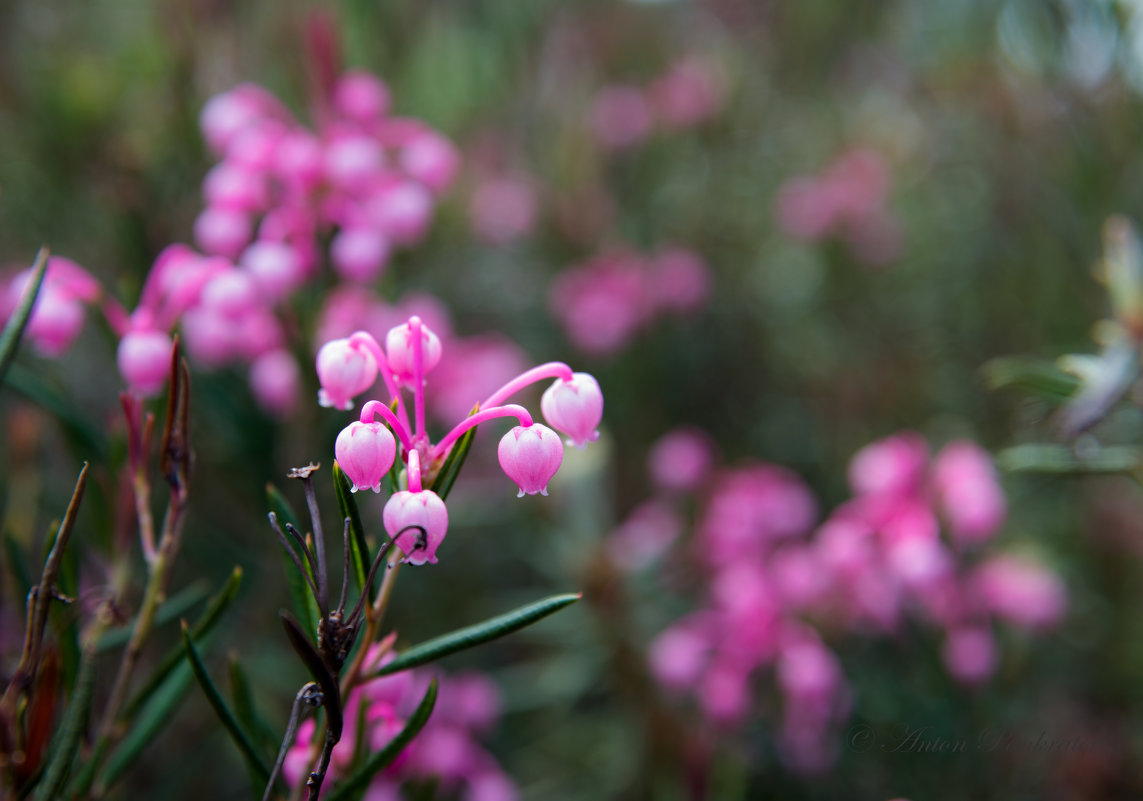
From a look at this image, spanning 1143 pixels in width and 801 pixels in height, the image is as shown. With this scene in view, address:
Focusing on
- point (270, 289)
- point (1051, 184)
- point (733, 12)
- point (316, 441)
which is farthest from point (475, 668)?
point (733, 12)

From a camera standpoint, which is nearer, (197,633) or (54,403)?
(197,633)

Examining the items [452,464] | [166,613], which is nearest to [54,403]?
[166,613]

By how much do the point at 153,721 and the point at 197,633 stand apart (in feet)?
0.41

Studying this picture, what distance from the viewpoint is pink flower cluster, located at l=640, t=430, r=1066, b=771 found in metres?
1.04

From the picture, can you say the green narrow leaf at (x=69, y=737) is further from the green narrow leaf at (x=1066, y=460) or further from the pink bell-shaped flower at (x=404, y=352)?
the green narrow leaf at (x=1066, y=460)

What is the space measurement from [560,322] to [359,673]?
4.83 ft

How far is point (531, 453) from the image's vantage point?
48 centimetres

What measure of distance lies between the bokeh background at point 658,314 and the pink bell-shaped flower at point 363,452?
0.35 metres

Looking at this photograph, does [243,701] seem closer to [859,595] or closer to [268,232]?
[268,232]

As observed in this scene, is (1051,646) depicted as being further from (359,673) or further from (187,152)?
(187,152)

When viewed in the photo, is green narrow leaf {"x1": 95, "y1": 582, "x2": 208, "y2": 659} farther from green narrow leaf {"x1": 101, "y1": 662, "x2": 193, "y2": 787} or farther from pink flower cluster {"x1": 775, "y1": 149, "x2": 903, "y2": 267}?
pink flower cluster {"x1": 775, "y1": 149, "x2": 903, "y2": 267}

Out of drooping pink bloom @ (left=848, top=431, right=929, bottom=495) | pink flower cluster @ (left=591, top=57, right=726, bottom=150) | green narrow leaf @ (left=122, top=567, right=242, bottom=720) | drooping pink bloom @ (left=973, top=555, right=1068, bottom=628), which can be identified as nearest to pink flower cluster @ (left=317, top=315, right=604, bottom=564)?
green narrow leaf @ (left=122, top=567, right=242, bottom=720)

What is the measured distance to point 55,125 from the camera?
129 centimetres

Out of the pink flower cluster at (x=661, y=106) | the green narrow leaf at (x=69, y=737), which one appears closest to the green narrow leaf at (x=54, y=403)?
the green narrow leaf at (x=69, y=737)
